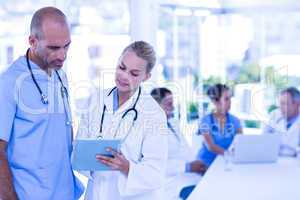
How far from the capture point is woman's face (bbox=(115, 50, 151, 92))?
6.06 feet

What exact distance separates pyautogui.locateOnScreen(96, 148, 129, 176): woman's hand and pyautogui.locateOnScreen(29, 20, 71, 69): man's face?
Result: 404 millimetres

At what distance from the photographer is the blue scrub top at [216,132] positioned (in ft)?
12.2

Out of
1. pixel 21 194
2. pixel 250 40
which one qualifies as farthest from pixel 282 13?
pixel 21 194

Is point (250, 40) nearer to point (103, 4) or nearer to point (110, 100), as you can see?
point (103, 4)

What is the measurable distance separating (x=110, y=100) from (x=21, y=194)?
537 mm

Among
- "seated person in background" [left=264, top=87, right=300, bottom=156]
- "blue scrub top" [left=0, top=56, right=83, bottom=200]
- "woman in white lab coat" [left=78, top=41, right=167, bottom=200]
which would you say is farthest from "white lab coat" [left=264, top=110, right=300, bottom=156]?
"blue scrub top" [left=0, top=56, right=83, bottom=200]

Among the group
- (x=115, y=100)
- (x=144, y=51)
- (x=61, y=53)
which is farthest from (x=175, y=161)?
(x=61, y=53)

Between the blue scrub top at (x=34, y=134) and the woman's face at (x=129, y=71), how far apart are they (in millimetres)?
275

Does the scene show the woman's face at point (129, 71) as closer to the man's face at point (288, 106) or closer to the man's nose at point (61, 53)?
the man's nose at point (61, 53)

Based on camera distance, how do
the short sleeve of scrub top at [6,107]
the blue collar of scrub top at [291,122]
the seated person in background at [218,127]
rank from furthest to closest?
1. the blue collar of scrub top at [291,122]
2. the seated person in background at [218,127]
3. the short sleeve of scrub top at [6,107]

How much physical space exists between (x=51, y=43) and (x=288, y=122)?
2.92 meters

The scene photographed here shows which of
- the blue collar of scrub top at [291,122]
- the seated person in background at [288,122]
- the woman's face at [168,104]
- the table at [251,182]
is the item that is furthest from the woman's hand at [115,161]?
the blue collar of scrub top at [291,122]

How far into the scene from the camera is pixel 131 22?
3.43m

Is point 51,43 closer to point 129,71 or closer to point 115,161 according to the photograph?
point 129,71
